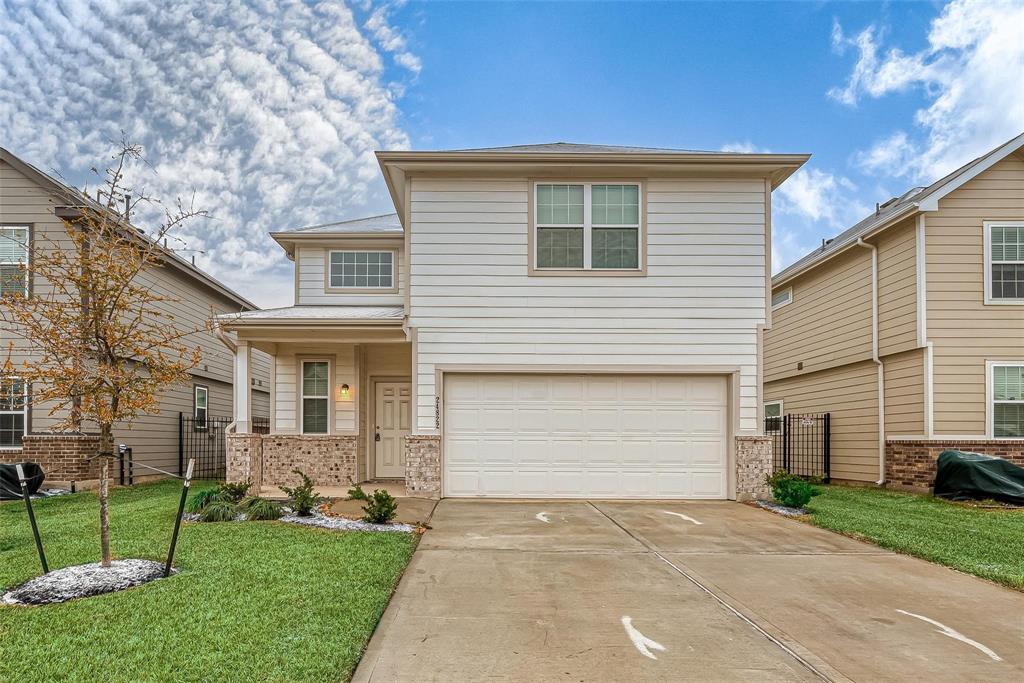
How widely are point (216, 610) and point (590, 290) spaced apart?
25.5ft

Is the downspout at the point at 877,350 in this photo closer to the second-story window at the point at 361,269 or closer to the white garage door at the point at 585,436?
the white garage door at the point at 585,436

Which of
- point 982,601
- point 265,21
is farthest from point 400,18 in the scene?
point 982,601

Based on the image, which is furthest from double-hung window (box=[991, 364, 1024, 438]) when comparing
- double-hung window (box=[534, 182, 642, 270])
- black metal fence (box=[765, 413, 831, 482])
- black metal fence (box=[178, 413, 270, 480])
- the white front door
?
black metal fence (box=[178, 413, 270, 480])

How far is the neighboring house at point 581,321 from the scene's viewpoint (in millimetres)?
10961

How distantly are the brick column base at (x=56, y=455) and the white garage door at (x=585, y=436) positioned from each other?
23.7ft

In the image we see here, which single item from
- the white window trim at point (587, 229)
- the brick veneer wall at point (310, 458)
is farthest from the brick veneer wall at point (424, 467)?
the white window trim at point (587, 229)

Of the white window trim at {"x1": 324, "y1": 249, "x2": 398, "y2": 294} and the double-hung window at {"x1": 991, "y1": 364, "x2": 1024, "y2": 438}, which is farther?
the white window trim at {"x1": 324, "y1": 249, "x2": 398, "y2": 294}

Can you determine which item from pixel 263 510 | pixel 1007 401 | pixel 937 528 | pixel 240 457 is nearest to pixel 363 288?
pixel 240 457

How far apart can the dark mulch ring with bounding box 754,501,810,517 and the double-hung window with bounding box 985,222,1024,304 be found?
20.1 feet

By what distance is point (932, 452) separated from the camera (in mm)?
11969

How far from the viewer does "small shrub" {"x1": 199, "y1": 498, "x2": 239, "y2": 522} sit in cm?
823

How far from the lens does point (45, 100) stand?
1775cm

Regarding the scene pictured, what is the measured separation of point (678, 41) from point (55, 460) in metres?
17.4

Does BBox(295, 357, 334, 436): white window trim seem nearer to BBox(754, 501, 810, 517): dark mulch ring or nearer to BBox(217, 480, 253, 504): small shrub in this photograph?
BBox(217, 480, 253, 504): small shrub
